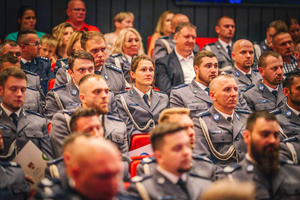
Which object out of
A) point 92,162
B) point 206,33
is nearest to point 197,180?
point 92,162

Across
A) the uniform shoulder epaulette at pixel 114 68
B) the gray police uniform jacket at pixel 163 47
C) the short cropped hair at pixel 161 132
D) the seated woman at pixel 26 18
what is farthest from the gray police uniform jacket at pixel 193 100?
the seated woman at pixel 26 18

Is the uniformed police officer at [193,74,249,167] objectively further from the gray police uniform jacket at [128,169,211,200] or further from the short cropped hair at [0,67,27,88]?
the short cropped hair at [0,67,27,88]

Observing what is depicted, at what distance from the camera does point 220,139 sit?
296 centimetres

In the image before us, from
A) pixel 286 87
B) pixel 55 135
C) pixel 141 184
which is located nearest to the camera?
pixel 141 184

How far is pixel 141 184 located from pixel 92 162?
0.49 meters

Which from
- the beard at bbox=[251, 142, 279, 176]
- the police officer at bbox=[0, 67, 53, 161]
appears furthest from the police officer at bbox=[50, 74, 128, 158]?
the beard at bbox=[251, 142, 279, 176]

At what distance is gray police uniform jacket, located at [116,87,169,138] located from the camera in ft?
11.1

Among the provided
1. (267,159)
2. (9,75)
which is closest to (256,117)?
(267,159)

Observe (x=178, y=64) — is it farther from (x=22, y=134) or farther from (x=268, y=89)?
(x=22, y=134)

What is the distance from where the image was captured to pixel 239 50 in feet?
13.9

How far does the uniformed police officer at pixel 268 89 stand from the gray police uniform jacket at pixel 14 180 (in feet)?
7.73

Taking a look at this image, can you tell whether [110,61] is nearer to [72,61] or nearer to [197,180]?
[72,61]

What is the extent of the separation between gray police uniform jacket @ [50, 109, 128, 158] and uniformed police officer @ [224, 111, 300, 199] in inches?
33.9

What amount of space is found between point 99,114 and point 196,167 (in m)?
0.84
